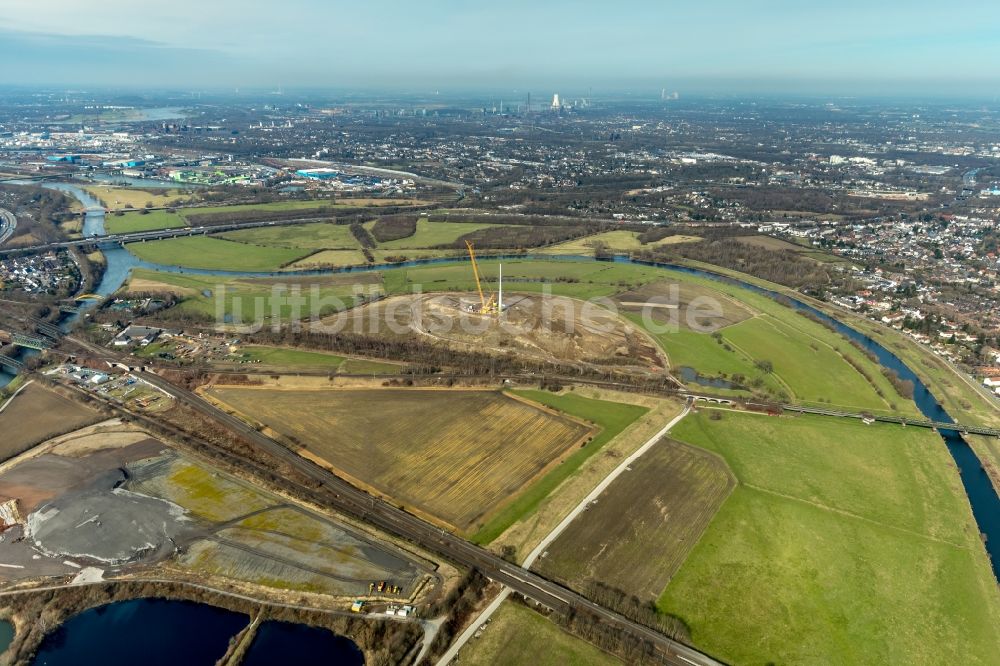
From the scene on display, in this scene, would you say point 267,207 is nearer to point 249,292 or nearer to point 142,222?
point 142,222

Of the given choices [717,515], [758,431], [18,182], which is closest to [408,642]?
[717,515]

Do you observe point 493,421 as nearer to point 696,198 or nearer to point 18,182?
point 696,198

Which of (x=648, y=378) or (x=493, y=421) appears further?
(x=648, y=378)

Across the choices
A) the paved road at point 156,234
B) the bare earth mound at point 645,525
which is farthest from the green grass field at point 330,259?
the bare earth mound at point 645,525

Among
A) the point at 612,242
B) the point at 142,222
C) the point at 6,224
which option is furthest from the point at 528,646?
the point at 6,224

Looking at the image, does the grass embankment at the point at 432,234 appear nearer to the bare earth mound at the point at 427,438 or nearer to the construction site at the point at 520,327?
the construction site at the point at 520,327

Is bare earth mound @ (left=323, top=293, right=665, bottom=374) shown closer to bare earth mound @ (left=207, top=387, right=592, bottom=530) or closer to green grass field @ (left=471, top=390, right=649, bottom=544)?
green grass field @ (left=471, top=390, right=649, bottom=544)
